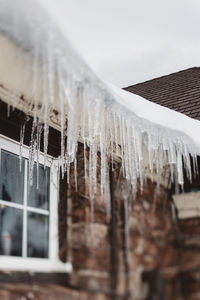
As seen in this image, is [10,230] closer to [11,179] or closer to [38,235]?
[38,235]

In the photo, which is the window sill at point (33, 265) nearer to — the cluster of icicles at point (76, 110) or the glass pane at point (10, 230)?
the glass pane at point (10, 230)

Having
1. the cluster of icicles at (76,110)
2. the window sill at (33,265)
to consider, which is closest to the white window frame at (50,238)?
the window sill at (33,265)

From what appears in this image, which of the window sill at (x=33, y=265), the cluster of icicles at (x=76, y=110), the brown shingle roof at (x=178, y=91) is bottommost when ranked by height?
the window sill at (x=33, y=265)

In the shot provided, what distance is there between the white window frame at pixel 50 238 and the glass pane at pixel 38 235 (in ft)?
0.10

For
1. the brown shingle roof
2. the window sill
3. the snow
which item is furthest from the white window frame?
the brown shingle roof

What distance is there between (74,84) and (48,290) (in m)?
1.28

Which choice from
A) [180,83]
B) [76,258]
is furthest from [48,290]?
[180,83]

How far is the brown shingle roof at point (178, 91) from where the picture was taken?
5.36 m

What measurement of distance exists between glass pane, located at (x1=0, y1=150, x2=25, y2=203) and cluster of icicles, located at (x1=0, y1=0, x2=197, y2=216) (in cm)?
14

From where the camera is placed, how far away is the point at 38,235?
285cm

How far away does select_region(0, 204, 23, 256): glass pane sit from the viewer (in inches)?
104

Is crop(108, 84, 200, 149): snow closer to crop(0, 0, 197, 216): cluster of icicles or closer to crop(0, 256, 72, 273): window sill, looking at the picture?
crop(0, 0, 197, 216): cluster of icicles

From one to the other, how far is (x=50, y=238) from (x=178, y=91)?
3994 mm

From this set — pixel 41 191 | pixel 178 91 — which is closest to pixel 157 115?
pixel 41 191
